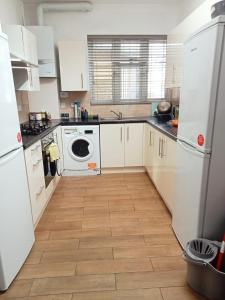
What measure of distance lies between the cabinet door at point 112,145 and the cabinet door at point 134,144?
84mm

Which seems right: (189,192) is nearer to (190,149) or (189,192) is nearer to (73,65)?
(190,149)

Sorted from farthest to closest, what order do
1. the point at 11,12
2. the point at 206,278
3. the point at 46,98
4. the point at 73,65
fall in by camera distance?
the point at 46,98, the point at 73,65, the point at 11,12, the point at 206,278

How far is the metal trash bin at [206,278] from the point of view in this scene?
4.33 ft

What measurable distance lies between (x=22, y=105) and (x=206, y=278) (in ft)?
10.6

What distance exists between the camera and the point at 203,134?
141 cm

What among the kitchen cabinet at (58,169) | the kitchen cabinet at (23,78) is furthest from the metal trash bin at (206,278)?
the kitchen cabinet at (23,78)

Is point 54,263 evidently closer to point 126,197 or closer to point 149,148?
point 126,197

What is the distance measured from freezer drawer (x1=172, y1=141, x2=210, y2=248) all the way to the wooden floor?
0.85ft

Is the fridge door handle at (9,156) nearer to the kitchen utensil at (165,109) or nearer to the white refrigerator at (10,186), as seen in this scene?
the white refrigerator at (10,186)

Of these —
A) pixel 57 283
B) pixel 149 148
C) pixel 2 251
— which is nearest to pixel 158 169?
Answer: pixel 149 148

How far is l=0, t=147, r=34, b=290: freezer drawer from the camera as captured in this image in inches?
57.3

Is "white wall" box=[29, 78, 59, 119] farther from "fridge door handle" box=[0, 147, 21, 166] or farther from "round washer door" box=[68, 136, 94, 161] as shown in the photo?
"fridge door handle" box=[0, 147, 21, 166]

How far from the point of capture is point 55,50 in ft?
11.8

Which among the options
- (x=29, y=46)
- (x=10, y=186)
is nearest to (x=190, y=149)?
(x=10, y=186)
